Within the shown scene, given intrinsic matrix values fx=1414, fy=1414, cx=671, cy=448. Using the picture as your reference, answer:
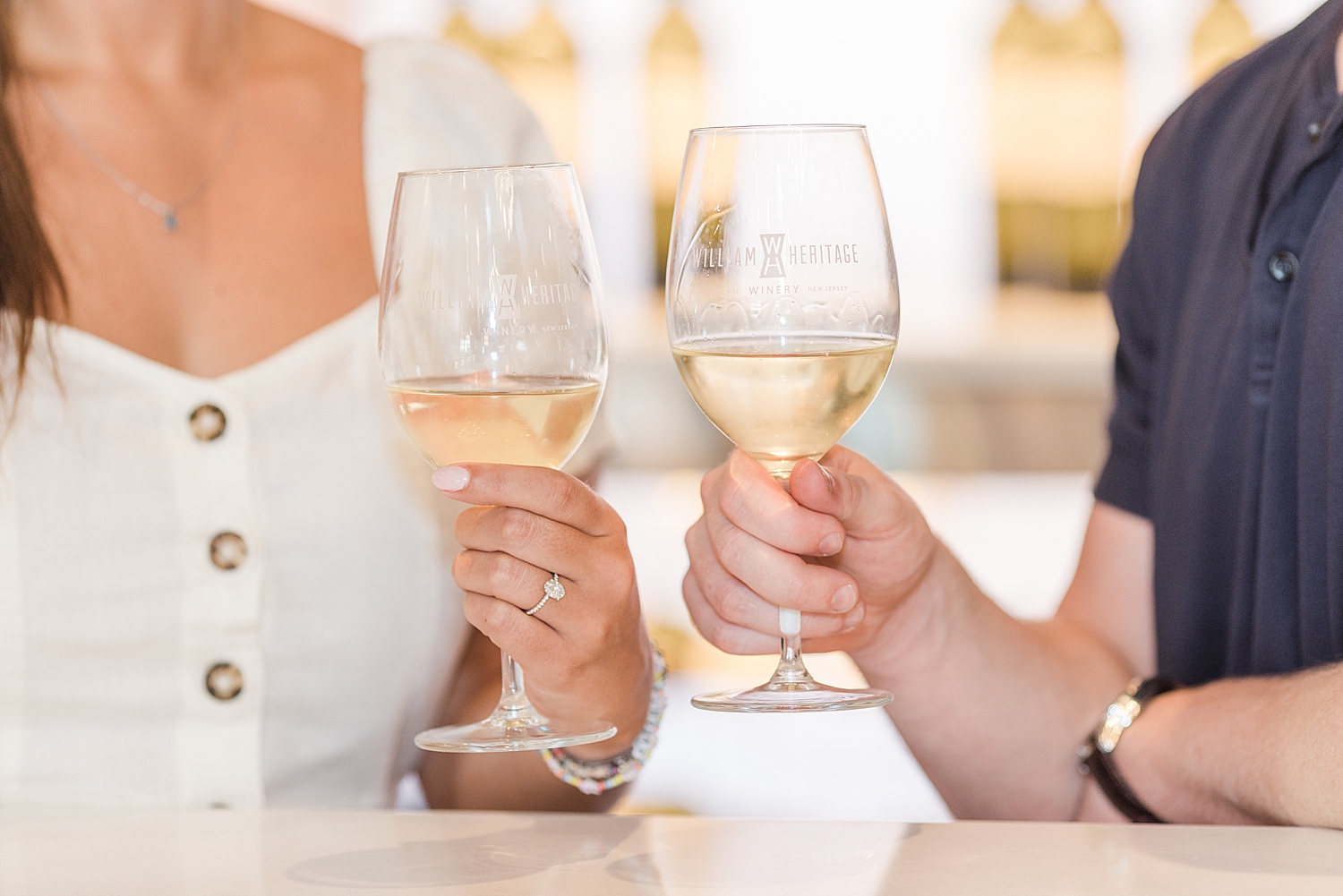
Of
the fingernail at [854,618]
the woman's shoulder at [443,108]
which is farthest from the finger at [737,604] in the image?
the woman's shoulder at [443,108]

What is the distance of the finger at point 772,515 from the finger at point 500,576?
0.10m

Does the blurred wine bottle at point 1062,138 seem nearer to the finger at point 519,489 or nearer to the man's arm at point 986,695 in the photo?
the man's arm at point 986,695

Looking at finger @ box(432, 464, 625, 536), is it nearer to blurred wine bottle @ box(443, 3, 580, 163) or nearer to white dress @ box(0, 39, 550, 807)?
white dress @ box(0, 39, 550, 807)

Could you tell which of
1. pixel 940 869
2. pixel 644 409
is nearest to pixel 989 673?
pixel 940 869

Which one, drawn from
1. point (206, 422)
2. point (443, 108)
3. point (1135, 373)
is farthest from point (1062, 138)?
point (206, 422)

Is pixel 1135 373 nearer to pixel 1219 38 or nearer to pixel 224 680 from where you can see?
pixel 224 680

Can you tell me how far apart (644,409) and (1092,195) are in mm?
708

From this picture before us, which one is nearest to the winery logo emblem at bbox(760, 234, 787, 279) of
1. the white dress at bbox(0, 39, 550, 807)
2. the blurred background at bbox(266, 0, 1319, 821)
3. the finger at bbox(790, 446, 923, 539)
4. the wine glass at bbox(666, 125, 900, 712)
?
the wine glass at bbox(666, 125, 900, 712)

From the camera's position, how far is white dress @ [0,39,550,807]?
0.95 metres

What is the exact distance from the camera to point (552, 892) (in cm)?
55

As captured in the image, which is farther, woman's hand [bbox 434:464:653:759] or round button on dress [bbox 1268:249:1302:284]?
round button on dress [bbox 1268:249:1302:284]

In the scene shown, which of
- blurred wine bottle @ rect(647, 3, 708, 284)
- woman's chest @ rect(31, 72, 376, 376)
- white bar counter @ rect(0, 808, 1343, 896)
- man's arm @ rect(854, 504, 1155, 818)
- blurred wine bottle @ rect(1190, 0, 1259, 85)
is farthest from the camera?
blurred wine bottle @ rect(647, 3, 708, 284)

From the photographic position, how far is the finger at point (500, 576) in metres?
0.66

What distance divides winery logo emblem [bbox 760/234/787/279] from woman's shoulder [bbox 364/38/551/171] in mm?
474
